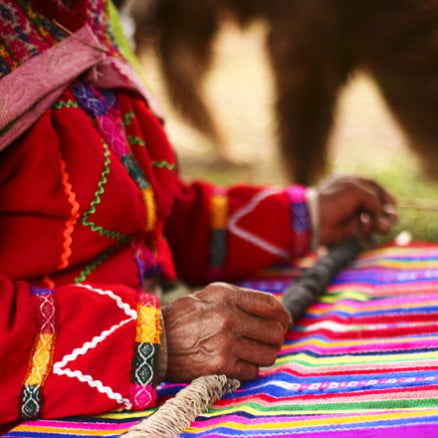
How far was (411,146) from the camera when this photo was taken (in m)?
1.51

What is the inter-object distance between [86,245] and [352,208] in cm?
61

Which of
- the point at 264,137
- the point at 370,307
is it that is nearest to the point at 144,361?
the point at 370,307

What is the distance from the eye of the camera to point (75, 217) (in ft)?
2.35

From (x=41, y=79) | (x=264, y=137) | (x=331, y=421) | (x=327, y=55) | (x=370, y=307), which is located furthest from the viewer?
(x=264, y=137)

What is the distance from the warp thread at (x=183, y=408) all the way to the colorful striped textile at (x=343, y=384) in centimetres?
1

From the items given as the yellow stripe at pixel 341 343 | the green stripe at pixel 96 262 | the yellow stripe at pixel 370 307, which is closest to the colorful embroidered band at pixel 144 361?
the green stripe at pixel 96 262

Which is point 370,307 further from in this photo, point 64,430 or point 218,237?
point 64,430

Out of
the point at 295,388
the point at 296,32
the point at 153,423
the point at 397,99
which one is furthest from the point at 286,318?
the point at 296,32

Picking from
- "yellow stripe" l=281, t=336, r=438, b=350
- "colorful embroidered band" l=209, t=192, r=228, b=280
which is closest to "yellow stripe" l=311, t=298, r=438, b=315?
"yellow stripe" l=281, t=336, r=438, b=350

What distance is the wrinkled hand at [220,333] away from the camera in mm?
690

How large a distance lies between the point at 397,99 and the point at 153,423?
111cm

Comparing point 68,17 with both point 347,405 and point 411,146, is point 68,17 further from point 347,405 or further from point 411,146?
point 411,146

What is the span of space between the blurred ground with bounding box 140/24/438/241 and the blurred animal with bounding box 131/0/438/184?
0.18ft

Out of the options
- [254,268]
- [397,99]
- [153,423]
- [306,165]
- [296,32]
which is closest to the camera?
[153,423]
